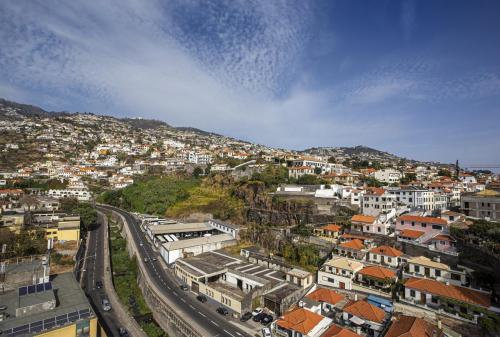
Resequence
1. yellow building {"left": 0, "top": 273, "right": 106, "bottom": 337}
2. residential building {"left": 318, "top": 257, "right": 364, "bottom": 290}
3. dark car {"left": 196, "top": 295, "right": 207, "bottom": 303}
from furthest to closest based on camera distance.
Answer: residential building {"left": 318, "top": 257, "right": 364, "bottom": 290} → dark car {"left": 196, "top": 295, "right": 207, "bottom": 303} → yellow building {"left": 0, "top": 273, "right": 106, "bottom": 337}

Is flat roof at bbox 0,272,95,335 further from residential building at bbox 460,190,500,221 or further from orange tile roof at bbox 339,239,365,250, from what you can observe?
residential building at bbox 460,190,500,221

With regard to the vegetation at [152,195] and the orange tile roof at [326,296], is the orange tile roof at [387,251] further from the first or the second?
the vegetation at [152,195]

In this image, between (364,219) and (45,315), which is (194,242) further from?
(364,219)

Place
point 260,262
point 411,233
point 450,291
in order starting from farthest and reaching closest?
point 260,262, point 411,233, point 450,291

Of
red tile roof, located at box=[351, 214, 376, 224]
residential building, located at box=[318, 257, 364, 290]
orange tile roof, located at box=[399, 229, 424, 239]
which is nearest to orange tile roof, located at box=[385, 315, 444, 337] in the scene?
residential building, located at box=[318, 257, 364, 290]

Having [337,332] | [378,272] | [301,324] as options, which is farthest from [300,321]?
[378,272]

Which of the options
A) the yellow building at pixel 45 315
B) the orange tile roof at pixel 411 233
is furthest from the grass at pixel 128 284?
the orange tile roof at pixel 411 233
